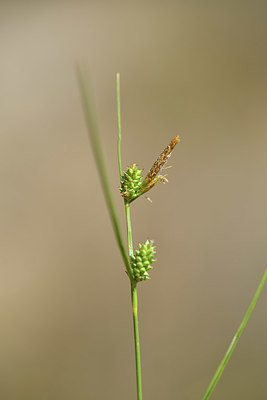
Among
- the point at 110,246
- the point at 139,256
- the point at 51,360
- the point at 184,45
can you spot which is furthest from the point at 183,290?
the point at 139,256

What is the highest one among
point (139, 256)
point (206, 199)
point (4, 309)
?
point (206, 199)

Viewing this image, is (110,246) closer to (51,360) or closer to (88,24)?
(51,360)

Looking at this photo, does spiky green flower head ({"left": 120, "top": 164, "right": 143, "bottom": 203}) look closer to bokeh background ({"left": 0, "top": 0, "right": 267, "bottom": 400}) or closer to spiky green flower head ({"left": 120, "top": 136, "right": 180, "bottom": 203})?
spiky green flower head ({"left": 120, "top": 136, "right": 180, "bottom": 203})

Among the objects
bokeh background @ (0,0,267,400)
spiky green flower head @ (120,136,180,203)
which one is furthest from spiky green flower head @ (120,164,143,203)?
bokeh background @ (0,0,267,400)

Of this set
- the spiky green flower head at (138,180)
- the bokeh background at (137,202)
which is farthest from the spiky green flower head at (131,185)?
the bokeh background at (137,202)

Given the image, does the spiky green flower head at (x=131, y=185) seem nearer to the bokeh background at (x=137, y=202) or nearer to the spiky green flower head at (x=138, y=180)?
the spiky green flower head at (x=138, y=180)

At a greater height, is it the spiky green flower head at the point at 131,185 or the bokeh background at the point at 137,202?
the bokeh background at the point at 137,202
